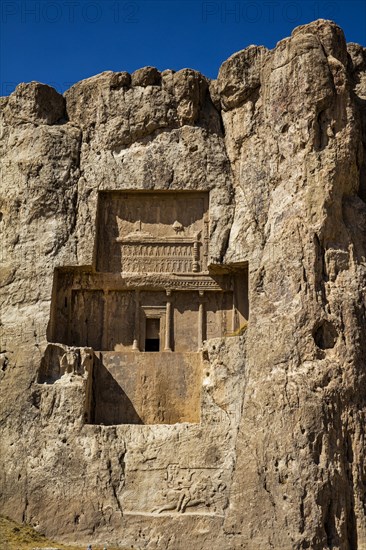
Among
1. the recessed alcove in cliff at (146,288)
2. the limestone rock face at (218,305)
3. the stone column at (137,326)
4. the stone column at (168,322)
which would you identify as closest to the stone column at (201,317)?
the recessed alcove in cliff at (146,288)

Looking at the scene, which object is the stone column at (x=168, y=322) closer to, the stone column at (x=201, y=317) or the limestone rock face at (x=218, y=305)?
the stone column at (x=201, y=317)

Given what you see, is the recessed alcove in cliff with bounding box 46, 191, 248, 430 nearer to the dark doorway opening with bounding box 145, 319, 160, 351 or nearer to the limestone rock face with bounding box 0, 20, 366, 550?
the dark doorway opening with bounding box 145, 319, 160, 351

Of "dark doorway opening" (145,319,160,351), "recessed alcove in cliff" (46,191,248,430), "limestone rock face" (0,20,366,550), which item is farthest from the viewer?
"dark doorway opening" (145,319,160,351)

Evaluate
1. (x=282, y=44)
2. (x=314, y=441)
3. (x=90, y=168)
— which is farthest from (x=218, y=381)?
(x=282, y=44)

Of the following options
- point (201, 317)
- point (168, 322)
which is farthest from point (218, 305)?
point (168, 322)

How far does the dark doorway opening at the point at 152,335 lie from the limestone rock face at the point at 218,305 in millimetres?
1337

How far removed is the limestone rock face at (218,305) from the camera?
17.2 m

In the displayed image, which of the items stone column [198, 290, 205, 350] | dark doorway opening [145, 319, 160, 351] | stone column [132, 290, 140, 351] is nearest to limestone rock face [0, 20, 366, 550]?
stone column [198, 290, 205, 350]

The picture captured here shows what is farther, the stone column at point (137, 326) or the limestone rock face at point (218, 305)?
the stone column at point (137, 326)

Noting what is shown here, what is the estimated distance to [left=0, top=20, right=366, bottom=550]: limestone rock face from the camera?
1722cm

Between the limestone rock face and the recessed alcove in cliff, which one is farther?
the recessed alcove in cliff

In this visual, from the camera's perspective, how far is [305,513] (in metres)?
16.4

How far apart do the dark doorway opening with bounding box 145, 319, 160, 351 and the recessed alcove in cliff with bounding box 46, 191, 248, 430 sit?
3 cm

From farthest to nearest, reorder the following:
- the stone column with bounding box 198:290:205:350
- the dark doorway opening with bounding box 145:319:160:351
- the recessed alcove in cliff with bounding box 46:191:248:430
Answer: the dark doorway opening with bounding box 145:319:160:351 < the recessed alcove in cliff with bounding box 46:191:248:430 < the stone column with bounding box 198:290:205:350
